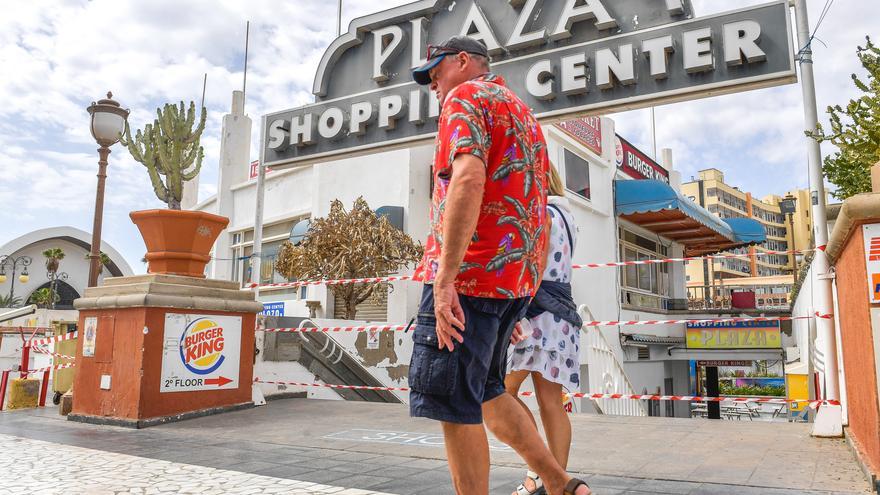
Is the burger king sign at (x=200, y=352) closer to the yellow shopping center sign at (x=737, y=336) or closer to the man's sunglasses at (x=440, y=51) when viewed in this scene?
the man's sunglasses at (x=440, y=51)

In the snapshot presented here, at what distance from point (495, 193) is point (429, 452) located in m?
2.33

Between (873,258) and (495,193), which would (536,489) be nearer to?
(495,193)

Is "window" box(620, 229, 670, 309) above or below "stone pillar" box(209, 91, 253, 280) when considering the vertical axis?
below

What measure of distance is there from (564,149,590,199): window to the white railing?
22.6ft

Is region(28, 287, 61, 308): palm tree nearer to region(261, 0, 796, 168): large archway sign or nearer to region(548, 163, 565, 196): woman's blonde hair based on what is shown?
region(261, 0, 796, 168): large archway sign

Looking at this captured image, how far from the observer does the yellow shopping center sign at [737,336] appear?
54.9 feet

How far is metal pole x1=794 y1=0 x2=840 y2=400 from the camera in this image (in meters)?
4.27

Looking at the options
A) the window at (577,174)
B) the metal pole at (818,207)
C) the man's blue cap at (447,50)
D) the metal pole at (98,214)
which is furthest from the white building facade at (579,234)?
the man's blue cap at (447,50)

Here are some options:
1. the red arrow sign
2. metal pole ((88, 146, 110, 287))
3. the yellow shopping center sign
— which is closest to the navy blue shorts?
the red arrow sign

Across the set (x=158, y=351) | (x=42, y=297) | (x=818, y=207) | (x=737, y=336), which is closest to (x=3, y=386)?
(x=158, y=351)

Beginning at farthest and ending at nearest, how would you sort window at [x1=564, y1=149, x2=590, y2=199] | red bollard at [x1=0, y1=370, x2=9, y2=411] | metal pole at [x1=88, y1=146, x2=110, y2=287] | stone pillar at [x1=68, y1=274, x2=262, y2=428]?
1. window at [x1=564, y1=149, x2=590, y2=199]
2. metal pole at [x1=88, y1=146, x2=110, y2=287]
3. red bollard at [x1=0, y1=370, x2=9, y2=411]
4. stone pillar at [x1=68, y1=274, x2=262, y2=428]

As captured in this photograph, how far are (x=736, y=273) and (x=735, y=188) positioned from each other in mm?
12798

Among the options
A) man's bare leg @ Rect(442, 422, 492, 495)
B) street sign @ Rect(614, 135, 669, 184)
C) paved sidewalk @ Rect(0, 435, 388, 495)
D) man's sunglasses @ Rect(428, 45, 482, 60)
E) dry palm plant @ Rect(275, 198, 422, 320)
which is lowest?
paved sidewalk @ Rect(0, 435, 388, 495)

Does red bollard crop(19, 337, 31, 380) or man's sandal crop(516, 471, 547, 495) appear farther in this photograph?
red bollard crop(19, 337, 31, 380)
